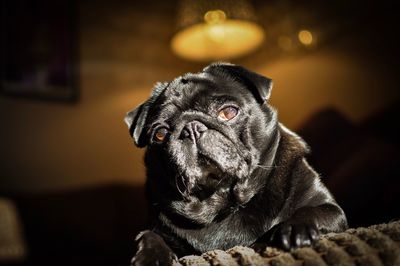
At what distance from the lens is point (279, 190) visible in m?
1.21

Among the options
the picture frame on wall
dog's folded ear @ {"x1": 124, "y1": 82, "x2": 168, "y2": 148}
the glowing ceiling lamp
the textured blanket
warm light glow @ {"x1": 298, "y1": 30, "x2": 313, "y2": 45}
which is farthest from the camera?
the picture frame on wall

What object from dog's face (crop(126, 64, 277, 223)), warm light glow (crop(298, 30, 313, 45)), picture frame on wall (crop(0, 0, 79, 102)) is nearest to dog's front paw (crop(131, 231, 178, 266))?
dog's face (crop(126, 64, 277, 223))

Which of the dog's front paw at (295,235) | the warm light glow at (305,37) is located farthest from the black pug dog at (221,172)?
the warm light glow at (305,37)

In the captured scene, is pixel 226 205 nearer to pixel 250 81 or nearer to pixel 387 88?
pixel 250 81

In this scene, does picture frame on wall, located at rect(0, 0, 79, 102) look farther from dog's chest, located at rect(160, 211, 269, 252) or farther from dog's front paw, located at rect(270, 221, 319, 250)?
dog's front paw, located at rect(270, 221, 319, 250)

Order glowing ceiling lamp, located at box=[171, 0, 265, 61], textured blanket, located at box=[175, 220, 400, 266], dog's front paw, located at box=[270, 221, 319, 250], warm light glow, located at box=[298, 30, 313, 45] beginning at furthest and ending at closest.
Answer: warm light glow, located at box=[298, 30, 313, 45], glowing ceiling lamp, located at box=[171, 0, 265, 61], dog's front paw, located at box=[270, 221, 319, 250], textured blanket, located at box=[175, 220, 400, 266]

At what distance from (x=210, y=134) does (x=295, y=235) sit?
1.28 feet

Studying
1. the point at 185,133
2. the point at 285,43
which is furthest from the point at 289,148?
the point at 285,43

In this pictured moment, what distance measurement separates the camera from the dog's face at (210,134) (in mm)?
1197

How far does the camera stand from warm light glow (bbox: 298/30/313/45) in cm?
337

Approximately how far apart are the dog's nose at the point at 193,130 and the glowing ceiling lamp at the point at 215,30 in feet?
6.54

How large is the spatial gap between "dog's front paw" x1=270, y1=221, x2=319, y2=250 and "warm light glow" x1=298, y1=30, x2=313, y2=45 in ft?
8.62

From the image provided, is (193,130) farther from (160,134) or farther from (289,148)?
(289,148)

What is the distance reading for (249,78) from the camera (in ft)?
4.21
